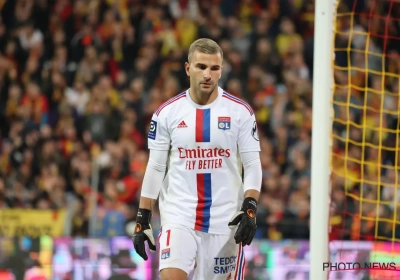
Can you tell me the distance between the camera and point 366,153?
41.6 feet

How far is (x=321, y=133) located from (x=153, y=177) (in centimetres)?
137

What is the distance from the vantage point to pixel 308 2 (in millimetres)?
15867

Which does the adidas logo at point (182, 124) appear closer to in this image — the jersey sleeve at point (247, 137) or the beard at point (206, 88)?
the beard at point (206, 88)

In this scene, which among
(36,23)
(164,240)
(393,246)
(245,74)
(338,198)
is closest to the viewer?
(164,240)

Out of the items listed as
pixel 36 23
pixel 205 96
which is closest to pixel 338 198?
pixel 205 96

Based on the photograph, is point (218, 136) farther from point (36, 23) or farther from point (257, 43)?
point (36, 23)

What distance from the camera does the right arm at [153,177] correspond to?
6.00 metres

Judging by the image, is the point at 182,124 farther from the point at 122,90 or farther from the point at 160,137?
the point at 122,90

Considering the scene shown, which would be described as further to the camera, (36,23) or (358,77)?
(36,23)

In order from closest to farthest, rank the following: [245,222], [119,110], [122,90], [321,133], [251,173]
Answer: [245,222], [251,173], [321,133], [119,110], [122,90]

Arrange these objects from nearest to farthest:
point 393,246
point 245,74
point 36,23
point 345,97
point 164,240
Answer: point 164,240, point 393,246, point 345,97, point 245,74, point 36,23

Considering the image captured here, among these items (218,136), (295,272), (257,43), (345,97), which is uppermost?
(257,43)

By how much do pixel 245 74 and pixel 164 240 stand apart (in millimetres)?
9028

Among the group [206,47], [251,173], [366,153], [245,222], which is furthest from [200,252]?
[366,153]
